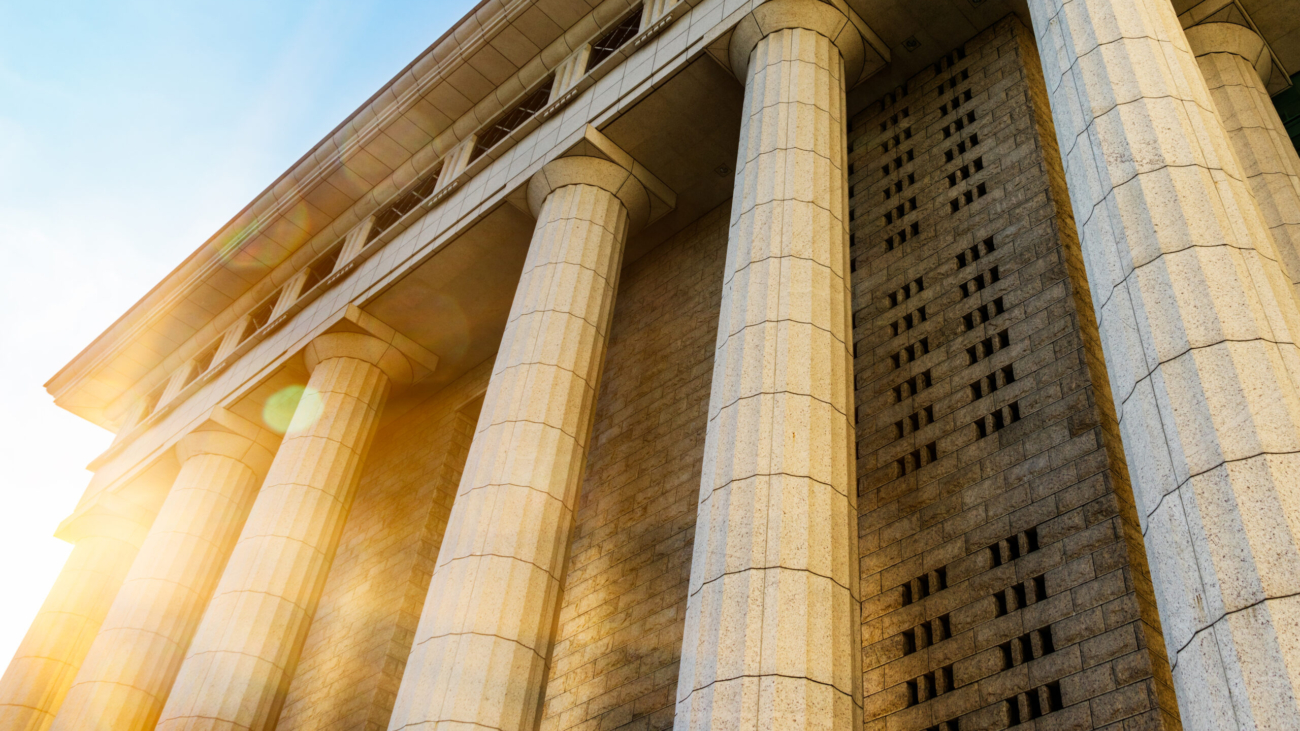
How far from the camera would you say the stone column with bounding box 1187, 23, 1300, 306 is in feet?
44.2

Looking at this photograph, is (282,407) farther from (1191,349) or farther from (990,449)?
(1191,349)

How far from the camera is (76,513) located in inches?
1074

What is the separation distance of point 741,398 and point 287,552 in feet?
36.9

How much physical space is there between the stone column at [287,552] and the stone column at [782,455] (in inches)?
394

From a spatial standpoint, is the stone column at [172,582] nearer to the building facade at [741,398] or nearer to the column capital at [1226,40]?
the building facade at [741,398]

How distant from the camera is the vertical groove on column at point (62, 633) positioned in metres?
23.7

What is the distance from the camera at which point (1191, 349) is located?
7.70m

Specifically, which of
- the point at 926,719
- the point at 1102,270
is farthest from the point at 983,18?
the point at 926,719

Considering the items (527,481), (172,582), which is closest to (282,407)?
(172,582)

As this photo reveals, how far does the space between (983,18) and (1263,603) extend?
13.1 meters

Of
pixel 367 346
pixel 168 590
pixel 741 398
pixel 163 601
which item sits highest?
pixel 367 346

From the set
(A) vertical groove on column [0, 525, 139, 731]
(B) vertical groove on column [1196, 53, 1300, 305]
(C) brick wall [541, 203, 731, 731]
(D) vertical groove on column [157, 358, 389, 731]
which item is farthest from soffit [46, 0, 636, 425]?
(B) vertical groove on column [1196, 53, 1300, 305]

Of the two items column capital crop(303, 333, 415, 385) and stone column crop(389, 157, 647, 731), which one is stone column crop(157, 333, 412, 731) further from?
stone column crop(389, 157, 647, 731)

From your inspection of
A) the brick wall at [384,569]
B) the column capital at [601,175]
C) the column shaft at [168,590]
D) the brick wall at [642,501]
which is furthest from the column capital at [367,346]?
the column capital at [601,175]
